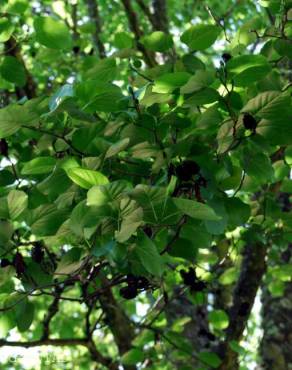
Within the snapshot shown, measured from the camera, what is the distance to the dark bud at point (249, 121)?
1.88 m

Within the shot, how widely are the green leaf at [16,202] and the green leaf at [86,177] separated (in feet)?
0.97

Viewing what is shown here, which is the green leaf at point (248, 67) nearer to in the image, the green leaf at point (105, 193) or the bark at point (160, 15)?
the green leaf at point (105, 193)

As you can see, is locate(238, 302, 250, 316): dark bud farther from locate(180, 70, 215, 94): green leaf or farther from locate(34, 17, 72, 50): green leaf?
locate(180, 70, 215, 94): green leaf

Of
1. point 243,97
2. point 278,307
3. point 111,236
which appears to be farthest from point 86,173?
point 278,307

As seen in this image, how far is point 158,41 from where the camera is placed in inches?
96.7

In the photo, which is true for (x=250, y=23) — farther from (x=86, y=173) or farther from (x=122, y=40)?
(x=86, y=173)

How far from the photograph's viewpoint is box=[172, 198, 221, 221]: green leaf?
1.66 m

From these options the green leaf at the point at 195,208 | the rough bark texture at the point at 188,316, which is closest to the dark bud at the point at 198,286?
the green leaf at the point at 195,208

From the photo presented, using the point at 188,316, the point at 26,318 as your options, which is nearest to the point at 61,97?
the point at 26,318

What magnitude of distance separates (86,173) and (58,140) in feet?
1.59

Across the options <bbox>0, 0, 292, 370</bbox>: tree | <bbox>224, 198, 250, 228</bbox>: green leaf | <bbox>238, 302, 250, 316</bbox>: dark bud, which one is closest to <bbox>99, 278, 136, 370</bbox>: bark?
<bbox>238, 302, 250, 316</bbox>: dark bud

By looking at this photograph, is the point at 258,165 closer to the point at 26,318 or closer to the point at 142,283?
the point at 142,283

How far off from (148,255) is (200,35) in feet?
2.89

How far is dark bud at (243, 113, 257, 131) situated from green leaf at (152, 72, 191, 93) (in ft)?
0.70
